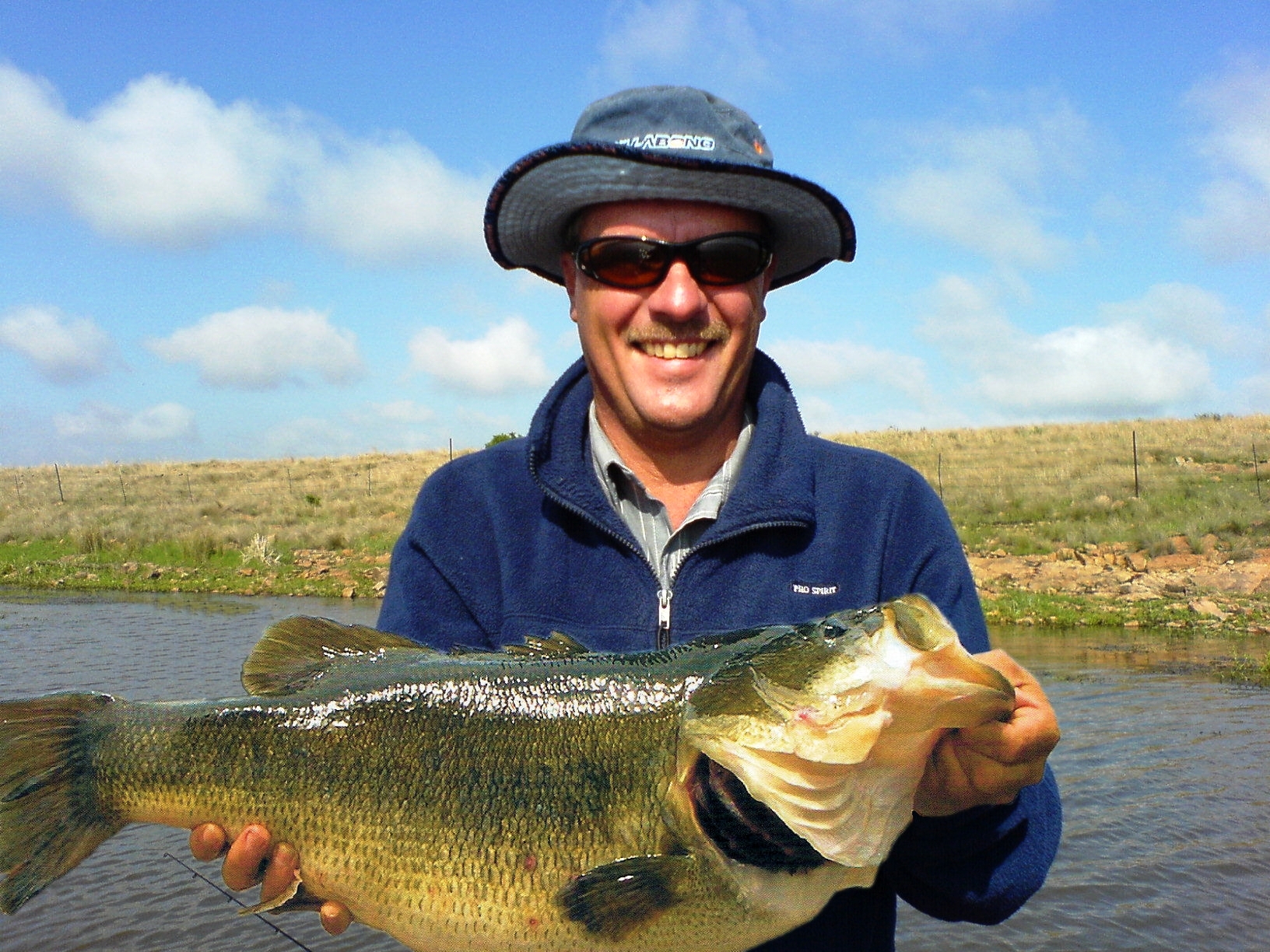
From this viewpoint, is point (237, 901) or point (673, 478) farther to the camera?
point (237, 901)

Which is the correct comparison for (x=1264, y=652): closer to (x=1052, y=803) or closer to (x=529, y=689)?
(x=1052, y=803)

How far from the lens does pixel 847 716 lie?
Answer: 7.09ft

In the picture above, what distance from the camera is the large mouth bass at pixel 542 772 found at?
2209 mm

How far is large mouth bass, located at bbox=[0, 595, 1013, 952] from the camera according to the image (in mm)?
2209

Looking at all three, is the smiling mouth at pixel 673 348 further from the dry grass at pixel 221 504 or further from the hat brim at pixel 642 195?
the dry grass at pixel 221 504

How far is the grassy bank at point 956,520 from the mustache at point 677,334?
44.4ft

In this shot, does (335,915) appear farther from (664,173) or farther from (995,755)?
(664,173)

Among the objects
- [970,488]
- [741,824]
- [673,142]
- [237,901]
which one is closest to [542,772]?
[741,824]

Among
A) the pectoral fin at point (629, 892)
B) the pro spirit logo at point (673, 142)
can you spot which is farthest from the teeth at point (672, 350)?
the pectoral fin at point (629, 892)

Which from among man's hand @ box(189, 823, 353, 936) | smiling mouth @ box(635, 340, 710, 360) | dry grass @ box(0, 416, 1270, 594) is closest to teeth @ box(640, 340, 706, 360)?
smiling mouth @ box(635, 340, 710, 360)

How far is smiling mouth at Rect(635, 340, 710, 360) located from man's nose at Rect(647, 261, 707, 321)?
0.08 m

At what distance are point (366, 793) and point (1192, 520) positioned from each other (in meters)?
22.1

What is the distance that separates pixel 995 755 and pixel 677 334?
1.58 meters

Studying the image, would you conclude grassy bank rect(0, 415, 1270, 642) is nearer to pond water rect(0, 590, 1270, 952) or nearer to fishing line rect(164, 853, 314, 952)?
pond water rect(0, 590, 1270, 952)
